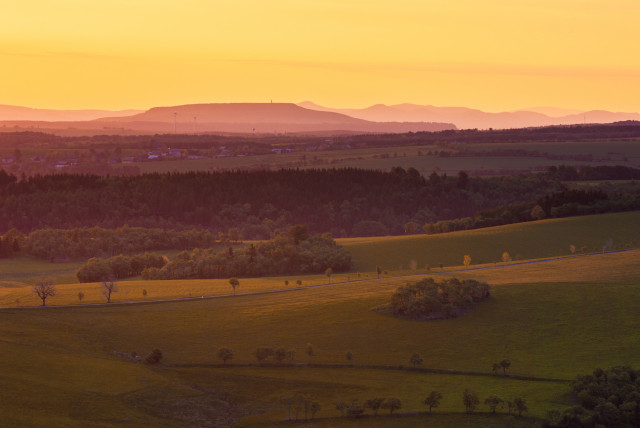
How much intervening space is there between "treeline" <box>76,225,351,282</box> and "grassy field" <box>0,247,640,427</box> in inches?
1011

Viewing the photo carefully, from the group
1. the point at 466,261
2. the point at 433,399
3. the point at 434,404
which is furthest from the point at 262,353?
the point at 466,261

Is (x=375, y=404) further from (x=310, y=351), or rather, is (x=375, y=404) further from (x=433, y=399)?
(x=310, y=351)

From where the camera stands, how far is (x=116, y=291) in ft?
326

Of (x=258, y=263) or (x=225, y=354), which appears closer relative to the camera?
(x=225, y=354)

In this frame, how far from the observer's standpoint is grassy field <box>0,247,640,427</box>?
57.8m

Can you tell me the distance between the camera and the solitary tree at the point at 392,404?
56406 millimetres

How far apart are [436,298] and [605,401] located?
2988cm

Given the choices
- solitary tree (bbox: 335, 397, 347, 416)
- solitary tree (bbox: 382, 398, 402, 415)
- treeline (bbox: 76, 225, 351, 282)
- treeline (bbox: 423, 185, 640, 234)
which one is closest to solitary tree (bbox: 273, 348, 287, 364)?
solitary tree (bbox: 335, 397, 347, 416)

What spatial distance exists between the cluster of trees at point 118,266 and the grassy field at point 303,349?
39.2m

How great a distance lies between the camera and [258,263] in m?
124

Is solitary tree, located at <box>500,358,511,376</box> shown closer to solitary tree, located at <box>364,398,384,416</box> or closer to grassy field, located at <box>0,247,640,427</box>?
grassy field, located at <box>0,247,640,427</box>

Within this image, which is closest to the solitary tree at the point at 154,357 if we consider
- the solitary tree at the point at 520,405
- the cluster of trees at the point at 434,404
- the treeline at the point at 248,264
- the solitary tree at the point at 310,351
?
the solitary tree at the point at 310,351

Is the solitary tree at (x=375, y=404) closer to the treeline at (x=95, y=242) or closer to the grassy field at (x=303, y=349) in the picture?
the grassy field at (x=303, y=349)

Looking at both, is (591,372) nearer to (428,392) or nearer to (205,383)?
(428,392)
